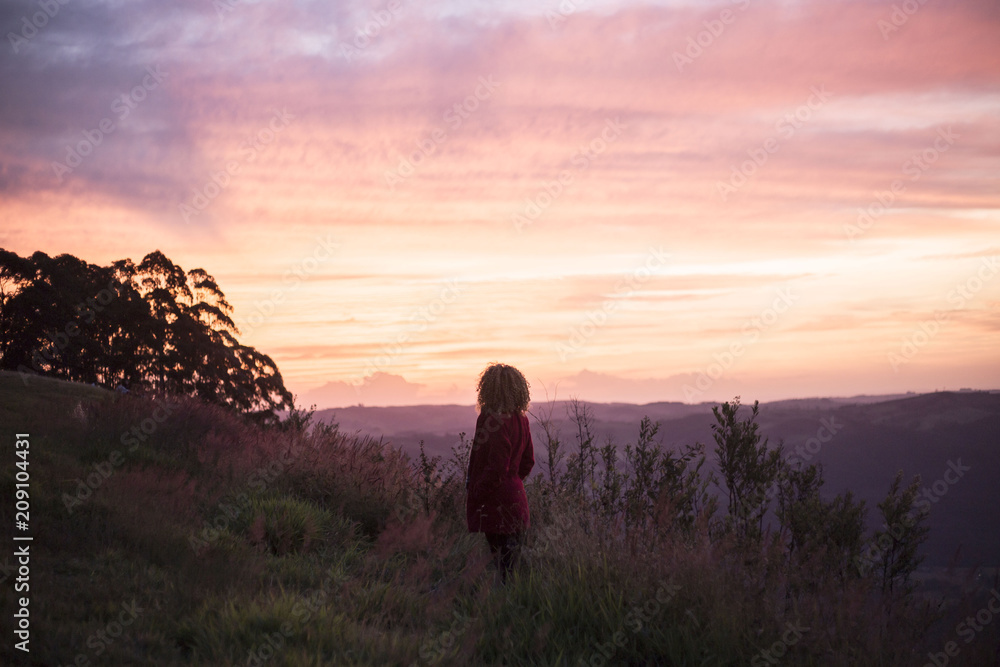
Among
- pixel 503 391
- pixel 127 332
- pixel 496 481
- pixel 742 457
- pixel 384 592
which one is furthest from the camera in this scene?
pixel 127 332

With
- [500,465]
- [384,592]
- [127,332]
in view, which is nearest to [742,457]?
[500,465]

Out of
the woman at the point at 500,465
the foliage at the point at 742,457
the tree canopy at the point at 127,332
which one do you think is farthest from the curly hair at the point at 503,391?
the tree canopy at the point at 127,332

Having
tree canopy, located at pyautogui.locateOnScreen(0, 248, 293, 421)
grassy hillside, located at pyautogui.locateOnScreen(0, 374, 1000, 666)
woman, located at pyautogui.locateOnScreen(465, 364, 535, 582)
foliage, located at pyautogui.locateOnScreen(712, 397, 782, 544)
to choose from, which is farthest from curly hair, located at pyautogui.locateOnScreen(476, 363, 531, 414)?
tree canopy, located at pyautogui.locateOnScreen(0, 248, 293, 421)

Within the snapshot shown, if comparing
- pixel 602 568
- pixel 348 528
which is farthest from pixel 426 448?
pixel 602 568

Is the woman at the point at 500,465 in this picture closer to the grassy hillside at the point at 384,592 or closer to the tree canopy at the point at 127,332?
the grassy hillside at the point at 384,592

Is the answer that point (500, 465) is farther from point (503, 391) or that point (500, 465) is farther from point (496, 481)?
point (503, 391)

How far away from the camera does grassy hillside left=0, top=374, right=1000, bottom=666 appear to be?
174 inches

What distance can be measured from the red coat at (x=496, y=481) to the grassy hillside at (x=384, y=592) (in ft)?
1.48

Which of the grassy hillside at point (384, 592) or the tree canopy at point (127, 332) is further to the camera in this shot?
the tree canopy at point (127, 332)

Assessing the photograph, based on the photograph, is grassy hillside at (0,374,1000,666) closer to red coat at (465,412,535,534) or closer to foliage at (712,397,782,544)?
red coat at (465,412,535,534)

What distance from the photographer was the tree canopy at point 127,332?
1842cm

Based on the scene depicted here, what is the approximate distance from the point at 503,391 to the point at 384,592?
6.84 feet

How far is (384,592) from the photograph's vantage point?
18.6 feet

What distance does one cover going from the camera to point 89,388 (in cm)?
1381
